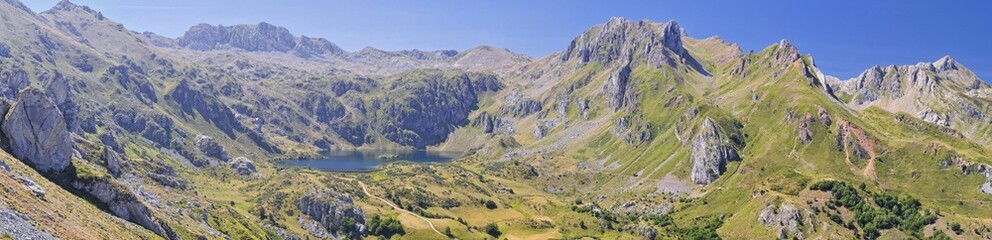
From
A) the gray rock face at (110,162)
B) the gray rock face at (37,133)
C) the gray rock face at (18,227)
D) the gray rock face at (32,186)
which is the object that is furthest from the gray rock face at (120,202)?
the gray rock face at (110,162)

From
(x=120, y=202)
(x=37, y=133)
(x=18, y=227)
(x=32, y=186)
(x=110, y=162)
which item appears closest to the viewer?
(x=18, y=227)

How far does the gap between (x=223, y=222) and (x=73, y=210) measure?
57.2m

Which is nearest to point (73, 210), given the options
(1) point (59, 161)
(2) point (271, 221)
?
(1) point (59, 161)

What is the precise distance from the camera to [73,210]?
87.1 meters

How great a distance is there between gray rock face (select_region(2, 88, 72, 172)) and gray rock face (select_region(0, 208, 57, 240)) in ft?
125

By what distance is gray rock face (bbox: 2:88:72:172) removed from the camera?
106 m

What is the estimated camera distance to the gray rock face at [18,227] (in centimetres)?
6756

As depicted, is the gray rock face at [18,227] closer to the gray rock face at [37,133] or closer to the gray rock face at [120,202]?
the gray rock face at [120,202]

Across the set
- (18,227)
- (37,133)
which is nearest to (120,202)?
(37,133)

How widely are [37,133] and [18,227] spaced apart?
47.4 metres

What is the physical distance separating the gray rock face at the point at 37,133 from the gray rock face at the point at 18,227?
38.1 metres

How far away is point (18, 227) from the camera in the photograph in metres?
69.7

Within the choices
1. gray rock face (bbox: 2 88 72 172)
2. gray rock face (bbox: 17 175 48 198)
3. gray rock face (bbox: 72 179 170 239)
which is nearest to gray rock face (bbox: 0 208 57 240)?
gray rock face (bbox: 17 175 48 198)

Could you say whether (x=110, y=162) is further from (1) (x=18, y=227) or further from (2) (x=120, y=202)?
(1) (x=18, y=227)
